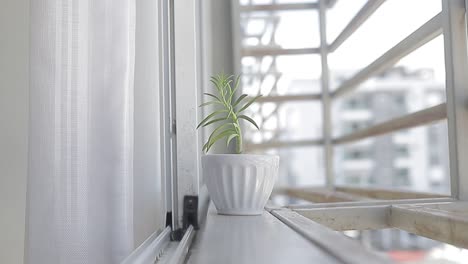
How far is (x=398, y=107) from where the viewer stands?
23750 millimetres

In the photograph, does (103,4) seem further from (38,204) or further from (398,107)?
(398,107)

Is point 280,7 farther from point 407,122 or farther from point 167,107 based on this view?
point 167,107

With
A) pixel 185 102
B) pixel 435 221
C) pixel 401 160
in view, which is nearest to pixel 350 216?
pixel 435 221

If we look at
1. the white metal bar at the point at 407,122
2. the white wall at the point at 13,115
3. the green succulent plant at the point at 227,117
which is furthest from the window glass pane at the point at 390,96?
the green succulent plant at the point at 227,117

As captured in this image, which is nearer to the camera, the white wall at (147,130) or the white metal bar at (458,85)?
the white wall at (147,130)

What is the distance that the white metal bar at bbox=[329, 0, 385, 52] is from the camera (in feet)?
5.89

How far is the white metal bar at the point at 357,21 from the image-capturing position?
1795 mm

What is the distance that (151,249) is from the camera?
524 mm

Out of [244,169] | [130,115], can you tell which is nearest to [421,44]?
[244,169]

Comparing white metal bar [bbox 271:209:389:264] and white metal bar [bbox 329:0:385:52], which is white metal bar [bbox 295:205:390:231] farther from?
white metal bar [bbox 329:0:385:52]

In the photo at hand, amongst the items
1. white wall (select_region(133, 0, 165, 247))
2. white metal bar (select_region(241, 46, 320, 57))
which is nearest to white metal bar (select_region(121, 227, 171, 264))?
white wall (select_region(133, 0, 165, 247))

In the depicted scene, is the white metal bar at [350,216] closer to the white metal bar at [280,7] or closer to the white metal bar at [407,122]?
the white metal bar at [407,122]

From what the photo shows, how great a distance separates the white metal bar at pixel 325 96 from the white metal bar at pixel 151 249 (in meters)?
2.04

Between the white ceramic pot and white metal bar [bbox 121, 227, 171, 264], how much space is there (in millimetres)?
223
